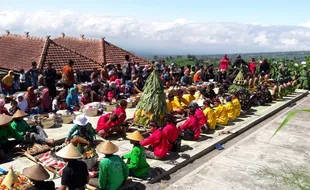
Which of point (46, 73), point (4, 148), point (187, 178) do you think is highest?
point (46, 73)

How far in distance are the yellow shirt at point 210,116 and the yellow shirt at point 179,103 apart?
6.43 ft

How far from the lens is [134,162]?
24.0ft

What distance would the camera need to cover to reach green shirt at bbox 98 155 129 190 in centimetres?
643

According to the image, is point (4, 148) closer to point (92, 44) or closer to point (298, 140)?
point (298, 140)

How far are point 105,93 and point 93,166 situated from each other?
294 inches

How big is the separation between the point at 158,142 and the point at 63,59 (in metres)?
12.2

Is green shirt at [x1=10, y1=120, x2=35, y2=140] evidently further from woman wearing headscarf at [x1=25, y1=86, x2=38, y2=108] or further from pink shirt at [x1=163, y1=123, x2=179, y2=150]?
pink shirt at [x1=163, y1=123, x2=179, y2=150]

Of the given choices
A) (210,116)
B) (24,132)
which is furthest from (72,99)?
(210,116)

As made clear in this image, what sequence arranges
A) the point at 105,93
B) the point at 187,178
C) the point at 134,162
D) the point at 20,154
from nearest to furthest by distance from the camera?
the point at 134,162 → the point at 187,178 → the point at 20,154 → the point at 105,93

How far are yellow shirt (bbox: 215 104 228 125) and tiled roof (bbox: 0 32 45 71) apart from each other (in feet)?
34.7

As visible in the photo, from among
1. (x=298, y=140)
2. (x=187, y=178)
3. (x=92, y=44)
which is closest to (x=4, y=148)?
(x=187, y=178)

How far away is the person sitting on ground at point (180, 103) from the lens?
42.6 ft

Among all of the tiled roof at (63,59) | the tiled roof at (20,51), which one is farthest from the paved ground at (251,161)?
the tiled roof at (20,51)

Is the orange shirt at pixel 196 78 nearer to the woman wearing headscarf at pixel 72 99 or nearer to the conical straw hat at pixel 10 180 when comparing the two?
the woman wearing headscarf at pixel 72 99
